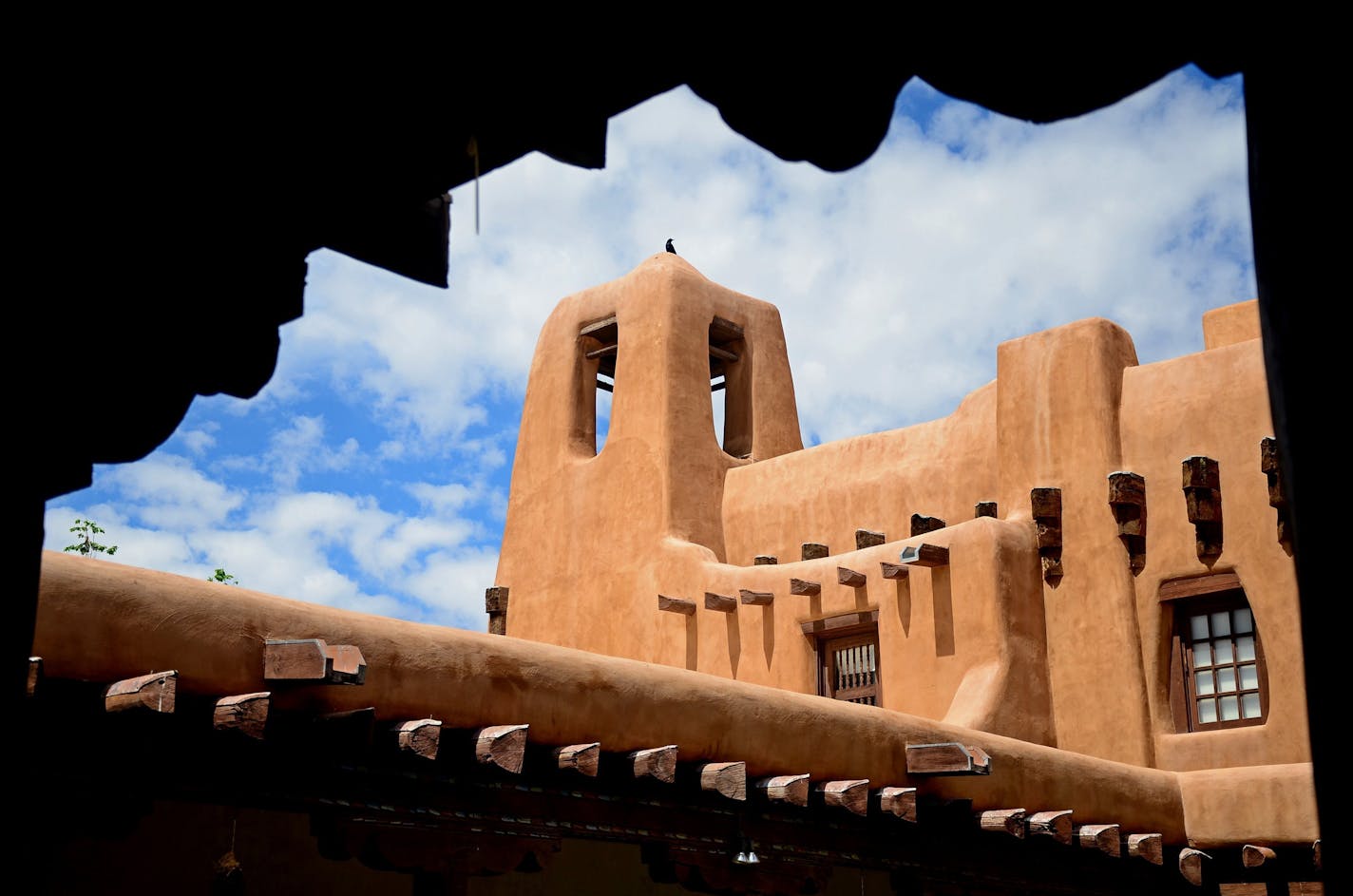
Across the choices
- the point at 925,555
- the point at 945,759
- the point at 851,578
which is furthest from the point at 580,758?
the point at 851,578

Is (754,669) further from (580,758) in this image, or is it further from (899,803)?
(580,758)

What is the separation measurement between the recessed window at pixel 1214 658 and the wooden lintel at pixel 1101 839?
236 cm

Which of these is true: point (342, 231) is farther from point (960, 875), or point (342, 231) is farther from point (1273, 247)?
point (960, 875)

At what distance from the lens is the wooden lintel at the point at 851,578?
15.7 metres

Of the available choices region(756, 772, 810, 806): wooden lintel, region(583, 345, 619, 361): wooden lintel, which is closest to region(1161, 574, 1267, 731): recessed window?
region(756, 772, 810, 806): wooden lintel

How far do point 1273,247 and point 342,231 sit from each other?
1.63 m

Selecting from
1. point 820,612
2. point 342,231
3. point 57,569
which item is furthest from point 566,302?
point 342,231

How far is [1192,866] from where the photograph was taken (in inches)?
515

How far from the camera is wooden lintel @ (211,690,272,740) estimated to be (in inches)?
275

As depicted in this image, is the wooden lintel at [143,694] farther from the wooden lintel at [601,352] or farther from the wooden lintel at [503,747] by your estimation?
the wooden lintel at [601,352]

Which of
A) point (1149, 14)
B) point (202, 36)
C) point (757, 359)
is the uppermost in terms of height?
point (757, 359)

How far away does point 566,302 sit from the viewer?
21281mm

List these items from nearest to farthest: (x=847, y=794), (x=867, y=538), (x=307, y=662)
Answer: (x=307, y=662) → (x=847, y=794) → (x=867, y=538)

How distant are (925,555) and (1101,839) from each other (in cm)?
376
